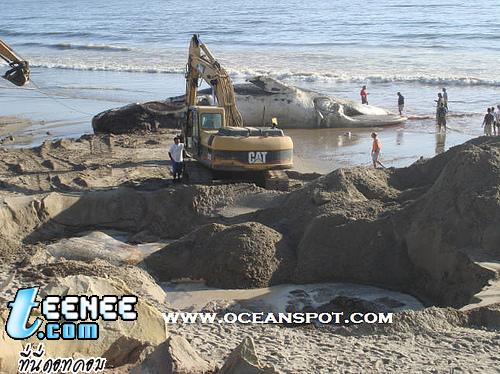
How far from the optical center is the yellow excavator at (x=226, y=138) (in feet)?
53.0

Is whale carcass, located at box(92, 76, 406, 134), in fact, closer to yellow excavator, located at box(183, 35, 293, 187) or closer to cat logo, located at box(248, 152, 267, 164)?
yellow excavator, located at box(183, 35, 293, 187)

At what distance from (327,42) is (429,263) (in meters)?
45.9

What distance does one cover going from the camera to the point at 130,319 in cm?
812

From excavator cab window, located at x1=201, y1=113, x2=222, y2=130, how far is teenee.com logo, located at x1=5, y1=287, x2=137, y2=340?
31.7 feet

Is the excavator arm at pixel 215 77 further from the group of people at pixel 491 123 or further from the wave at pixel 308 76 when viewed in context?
the wave at pixel 308 76

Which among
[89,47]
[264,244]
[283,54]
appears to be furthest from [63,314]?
[89,47]

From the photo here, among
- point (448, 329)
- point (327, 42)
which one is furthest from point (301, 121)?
point (327, 42)

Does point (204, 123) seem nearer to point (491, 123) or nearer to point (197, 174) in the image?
point (197, 174)

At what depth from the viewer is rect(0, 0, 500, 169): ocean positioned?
102 feet

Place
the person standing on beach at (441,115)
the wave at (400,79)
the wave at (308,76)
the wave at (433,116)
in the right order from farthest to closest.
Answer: the wave at (308,76) < the wave at (400,79) < the wave at (433,116) < the person standing on beach at (441,115)

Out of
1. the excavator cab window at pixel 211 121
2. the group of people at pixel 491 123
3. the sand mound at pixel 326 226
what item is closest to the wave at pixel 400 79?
the group of people at pixel 491 123

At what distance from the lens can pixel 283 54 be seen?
50.2 m

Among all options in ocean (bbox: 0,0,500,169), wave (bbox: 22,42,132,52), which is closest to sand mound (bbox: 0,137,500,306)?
ocean (bbox: 0,0,500,169)

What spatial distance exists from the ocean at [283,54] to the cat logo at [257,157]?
702 cm
